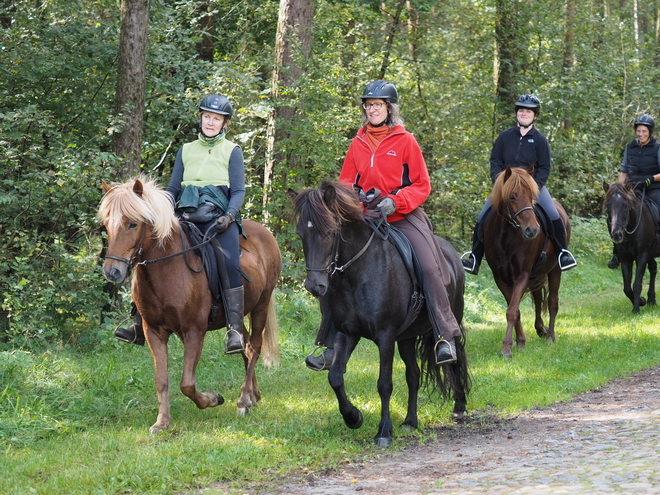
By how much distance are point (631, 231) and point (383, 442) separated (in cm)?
889

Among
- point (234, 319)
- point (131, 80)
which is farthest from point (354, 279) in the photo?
point (131, 80)

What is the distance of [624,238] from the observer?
13.7m

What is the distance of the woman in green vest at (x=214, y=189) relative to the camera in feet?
24.0

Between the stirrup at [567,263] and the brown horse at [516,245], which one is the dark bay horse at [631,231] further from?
the stirrup at [567,263]

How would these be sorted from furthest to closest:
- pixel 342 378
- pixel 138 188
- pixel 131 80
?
pixel 131 80
pixel 138 188
pixel 342 378

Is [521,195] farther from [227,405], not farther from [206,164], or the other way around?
[227,405]

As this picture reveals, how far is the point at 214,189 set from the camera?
24.7 ft

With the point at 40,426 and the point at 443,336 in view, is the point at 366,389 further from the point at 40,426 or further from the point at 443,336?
the point at 40,426

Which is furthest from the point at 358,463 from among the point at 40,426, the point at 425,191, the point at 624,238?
the point at 624,238

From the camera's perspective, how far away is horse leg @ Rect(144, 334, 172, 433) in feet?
22.3

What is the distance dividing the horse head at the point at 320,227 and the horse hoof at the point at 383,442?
1.44 meters

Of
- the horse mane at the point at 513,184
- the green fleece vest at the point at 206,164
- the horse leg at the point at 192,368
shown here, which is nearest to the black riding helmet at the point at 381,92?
the green fleece vest at the point at 206,164

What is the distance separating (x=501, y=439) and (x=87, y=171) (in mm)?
6897

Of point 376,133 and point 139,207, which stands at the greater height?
point 376,133
